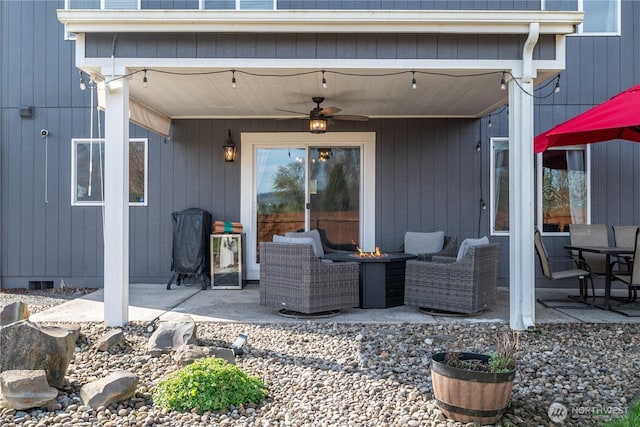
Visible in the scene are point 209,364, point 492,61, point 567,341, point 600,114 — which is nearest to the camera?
point 209,364

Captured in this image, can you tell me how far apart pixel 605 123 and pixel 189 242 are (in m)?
5.16

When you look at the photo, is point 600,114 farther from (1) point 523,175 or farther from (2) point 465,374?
(2) point 465,374

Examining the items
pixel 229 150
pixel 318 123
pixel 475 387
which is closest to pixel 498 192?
pixel 318 123

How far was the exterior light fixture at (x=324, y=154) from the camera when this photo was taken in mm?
7102

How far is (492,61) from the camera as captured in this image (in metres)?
4.45

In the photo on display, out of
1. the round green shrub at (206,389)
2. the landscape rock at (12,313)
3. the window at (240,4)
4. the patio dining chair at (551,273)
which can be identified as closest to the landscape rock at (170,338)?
the round green shrub at (206,389)

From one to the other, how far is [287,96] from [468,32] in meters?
2.30

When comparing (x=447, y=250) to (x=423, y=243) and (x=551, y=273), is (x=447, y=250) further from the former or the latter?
(x=551, y=273)

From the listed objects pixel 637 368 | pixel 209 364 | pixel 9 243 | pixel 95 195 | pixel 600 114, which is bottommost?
pixel 637 368

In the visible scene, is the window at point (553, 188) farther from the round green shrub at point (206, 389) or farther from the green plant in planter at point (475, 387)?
the round green shrub at point (206, 389)

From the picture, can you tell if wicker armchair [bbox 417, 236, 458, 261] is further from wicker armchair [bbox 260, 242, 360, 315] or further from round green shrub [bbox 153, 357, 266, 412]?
round green shrub [bbox 153, 357, 266, 412]

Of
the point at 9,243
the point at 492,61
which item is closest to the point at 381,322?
the point at 492,61

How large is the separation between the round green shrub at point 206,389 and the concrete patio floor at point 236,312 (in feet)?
6.09

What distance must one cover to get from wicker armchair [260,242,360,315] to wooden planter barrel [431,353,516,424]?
2.36 metres
